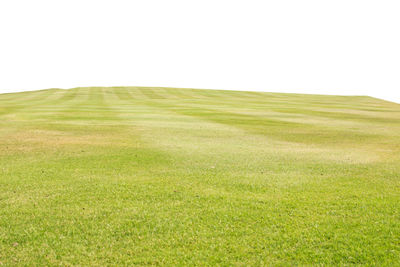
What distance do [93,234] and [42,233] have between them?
0.82 metres

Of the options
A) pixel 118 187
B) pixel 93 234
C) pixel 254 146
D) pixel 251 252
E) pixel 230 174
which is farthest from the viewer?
pixel 254 146

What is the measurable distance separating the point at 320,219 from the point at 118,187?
429cm

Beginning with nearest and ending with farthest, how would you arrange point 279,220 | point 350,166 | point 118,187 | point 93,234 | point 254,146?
1. point 93,234
2. point 279,220
3. point 118,187
4. point 350,166
5. point 254,146

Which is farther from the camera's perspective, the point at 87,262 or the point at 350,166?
the point at 350,166

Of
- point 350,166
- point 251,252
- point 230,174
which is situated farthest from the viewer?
Result: point 350,166

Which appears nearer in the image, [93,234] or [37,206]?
[93,234]

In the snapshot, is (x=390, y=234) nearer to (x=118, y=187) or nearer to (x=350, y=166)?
(x=350, y=166)

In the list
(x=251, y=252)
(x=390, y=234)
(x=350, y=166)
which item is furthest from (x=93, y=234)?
(x=350, y=166)

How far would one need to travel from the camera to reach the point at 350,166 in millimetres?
9398

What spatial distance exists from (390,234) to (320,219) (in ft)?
3.49

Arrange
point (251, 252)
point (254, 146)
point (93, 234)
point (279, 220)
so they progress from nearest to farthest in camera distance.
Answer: point (251, 252) → point (93, 234) → point (279, 220) → point (254, 146)

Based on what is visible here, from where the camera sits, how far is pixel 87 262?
4246mm

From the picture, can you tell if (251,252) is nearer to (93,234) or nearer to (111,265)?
(111,265)

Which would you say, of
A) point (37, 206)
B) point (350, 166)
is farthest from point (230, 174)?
point (37, 206)
